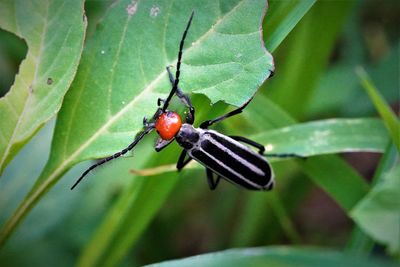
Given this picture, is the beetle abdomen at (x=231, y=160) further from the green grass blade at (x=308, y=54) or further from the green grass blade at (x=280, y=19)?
the green grass blade at (x=308, y=54)

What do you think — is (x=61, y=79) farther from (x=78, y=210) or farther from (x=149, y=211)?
(x=78, y=210)

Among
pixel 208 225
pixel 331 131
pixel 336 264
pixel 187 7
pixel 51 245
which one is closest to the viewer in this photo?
pixel 336 264

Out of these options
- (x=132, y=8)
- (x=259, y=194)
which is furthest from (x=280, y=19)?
(x=259, y=194)

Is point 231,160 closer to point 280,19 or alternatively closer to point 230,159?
point 230,159

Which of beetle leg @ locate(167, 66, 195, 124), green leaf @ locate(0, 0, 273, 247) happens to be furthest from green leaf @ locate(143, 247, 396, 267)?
beetle leg @ locate(167, 66, 195, 124)

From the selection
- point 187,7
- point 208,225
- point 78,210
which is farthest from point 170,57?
point 208,225

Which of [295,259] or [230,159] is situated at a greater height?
[295,259]
